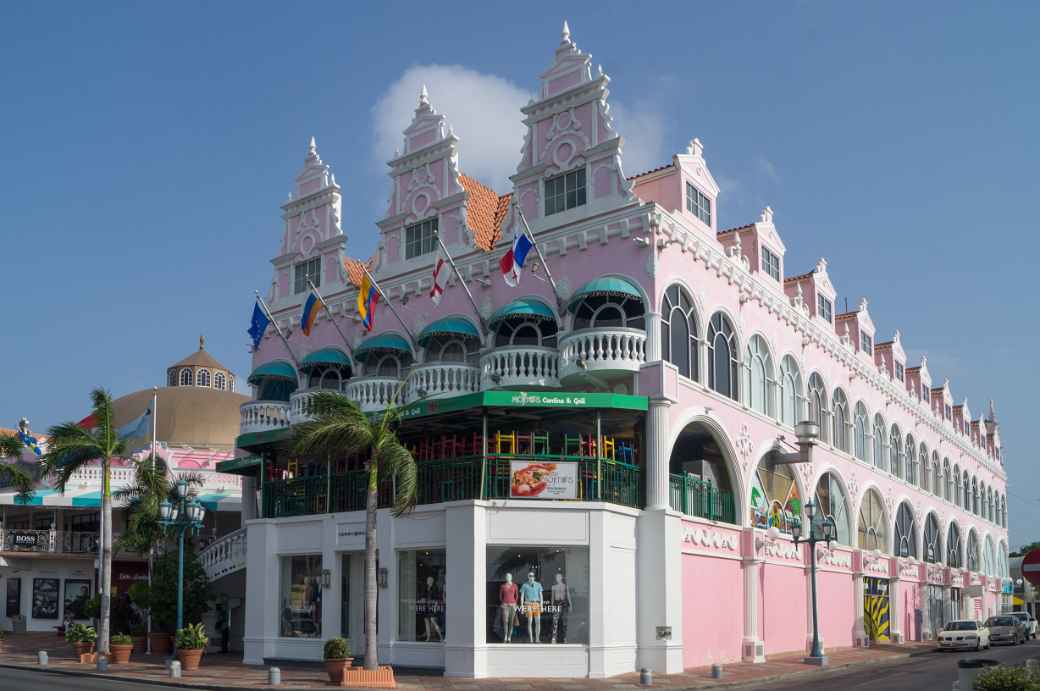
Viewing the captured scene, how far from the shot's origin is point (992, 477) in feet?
254

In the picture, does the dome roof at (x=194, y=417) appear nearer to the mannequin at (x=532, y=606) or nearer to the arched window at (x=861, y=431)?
the arched window at (x=861, y=431)

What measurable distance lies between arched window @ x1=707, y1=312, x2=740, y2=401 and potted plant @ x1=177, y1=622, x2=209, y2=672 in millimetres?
16586

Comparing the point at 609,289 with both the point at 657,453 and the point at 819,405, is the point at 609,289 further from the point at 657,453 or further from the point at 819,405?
the point at 819,405

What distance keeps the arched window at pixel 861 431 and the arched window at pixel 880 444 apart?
1.63 meters

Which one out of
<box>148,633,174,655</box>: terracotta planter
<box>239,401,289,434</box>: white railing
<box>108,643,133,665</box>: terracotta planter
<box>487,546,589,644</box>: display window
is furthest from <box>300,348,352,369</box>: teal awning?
<box>487,546,589,644</box>: display window

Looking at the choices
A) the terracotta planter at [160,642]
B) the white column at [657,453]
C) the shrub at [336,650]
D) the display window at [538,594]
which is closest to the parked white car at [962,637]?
the white column at [657,453]

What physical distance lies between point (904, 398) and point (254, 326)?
33.7m

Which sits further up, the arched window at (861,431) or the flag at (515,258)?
the flag at (515,258)

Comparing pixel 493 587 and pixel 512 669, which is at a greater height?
pixel 493 587

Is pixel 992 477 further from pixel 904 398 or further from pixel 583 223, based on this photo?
pixel 583 223

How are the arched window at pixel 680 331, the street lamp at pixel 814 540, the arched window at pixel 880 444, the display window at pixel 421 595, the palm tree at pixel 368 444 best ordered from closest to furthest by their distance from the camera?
the palm tree at pixel 368 444 < the display window at pixel 421 595 < the arched window at pixel 680 331 < the street lamp at pixel 814 540 < the arched window at pixel 880 444

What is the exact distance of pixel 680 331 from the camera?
3241 cm

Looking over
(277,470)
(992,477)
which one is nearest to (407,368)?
(277,470)

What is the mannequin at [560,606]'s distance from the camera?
2786cm
